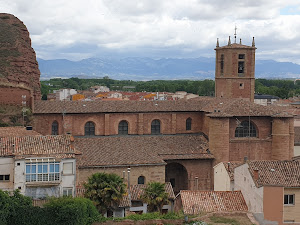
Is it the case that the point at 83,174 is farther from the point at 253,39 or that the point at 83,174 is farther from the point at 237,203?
the point at 253,39

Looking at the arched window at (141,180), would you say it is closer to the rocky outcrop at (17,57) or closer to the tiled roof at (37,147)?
the tiled roof at (37,147)

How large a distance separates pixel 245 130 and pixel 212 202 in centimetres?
1240

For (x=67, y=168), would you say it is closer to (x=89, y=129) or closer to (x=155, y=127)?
(x=89, y=129)

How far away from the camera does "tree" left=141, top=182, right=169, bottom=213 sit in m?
27.4

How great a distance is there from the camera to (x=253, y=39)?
150 ft

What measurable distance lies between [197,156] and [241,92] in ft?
39.8

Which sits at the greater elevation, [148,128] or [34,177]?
[148,128]

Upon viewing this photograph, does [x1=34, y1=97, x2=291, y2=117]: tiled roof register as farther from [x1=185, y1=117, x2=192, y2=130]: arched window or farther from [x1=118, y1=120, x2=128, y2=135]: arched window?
[x1=118, y1=120, x2=128, y2=135]: arched window

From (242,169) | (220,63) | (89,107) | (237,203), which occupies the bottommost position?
(237,203)

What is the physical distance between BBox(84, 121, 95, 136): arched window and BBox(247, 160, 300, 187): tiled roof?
1696 cm

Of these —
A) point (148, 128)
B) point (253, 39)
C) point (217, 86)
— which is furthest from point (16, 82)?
point (253, 39)

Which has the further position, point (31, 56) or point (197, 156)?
point (31, 56)

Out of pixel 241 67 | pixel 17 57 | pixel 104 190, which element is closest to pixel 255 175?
pixel 104 190

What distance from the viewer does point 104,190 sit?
1018 inches
